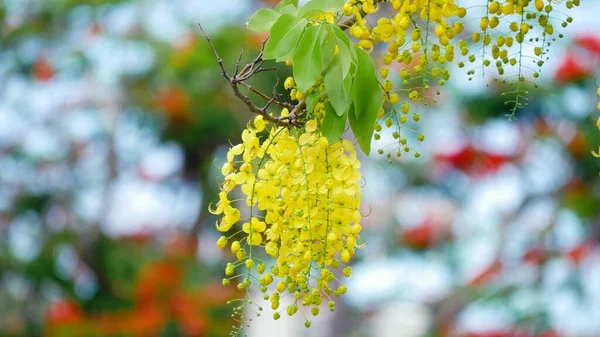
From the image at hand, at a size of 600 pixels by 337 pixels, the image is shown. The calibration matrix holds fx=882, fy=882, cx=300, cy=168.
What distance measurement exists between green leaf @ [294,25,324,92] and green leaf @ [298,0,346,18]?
0.17 ft

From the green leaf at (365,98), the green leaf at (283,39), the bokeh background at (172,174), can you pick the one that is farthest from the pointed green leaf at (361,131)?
the bokeh background at (172,174)

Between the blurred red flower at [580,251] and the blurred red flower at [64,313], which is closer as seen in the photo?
the blurred red flower at [64,313]

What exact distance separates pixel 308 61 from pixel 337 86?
5 cm

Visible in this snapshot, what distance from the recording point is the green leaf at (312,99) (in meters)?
1.14

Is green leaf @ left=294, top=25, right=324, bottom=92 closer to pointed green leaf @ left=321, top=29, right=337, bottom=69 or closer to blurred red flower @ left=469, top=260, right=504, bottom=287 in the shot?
pointed green leaf @ left=321, top=29, right=337, bottom=69

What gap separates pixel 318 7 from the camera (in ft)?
3.87

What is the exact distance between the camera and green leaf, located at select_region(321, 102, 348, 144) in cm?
115

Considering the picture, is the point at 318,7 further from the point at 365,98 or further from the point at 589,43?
the point at 589,43

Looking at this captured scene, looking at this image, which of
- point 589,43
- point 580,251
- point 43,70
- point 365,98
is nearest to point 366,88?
point 365,98

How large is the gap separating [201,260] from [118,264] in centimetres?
50

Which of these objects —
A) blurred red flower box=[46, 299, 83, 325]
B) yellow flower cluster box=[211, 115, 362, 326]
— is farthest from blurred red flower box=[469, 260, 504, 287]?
yellow flower cluster box=[211, 115, 362, 326]

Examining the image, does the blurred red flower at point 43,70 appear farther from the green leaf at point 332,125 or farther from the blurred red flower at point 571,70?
the green leaf at point 332,125

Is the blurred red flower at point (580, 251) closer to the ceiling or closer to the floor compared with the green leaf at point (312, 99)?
closer to the ceiling

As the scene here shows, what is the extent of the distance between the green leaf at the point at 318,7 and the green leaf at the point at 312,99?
11cm
